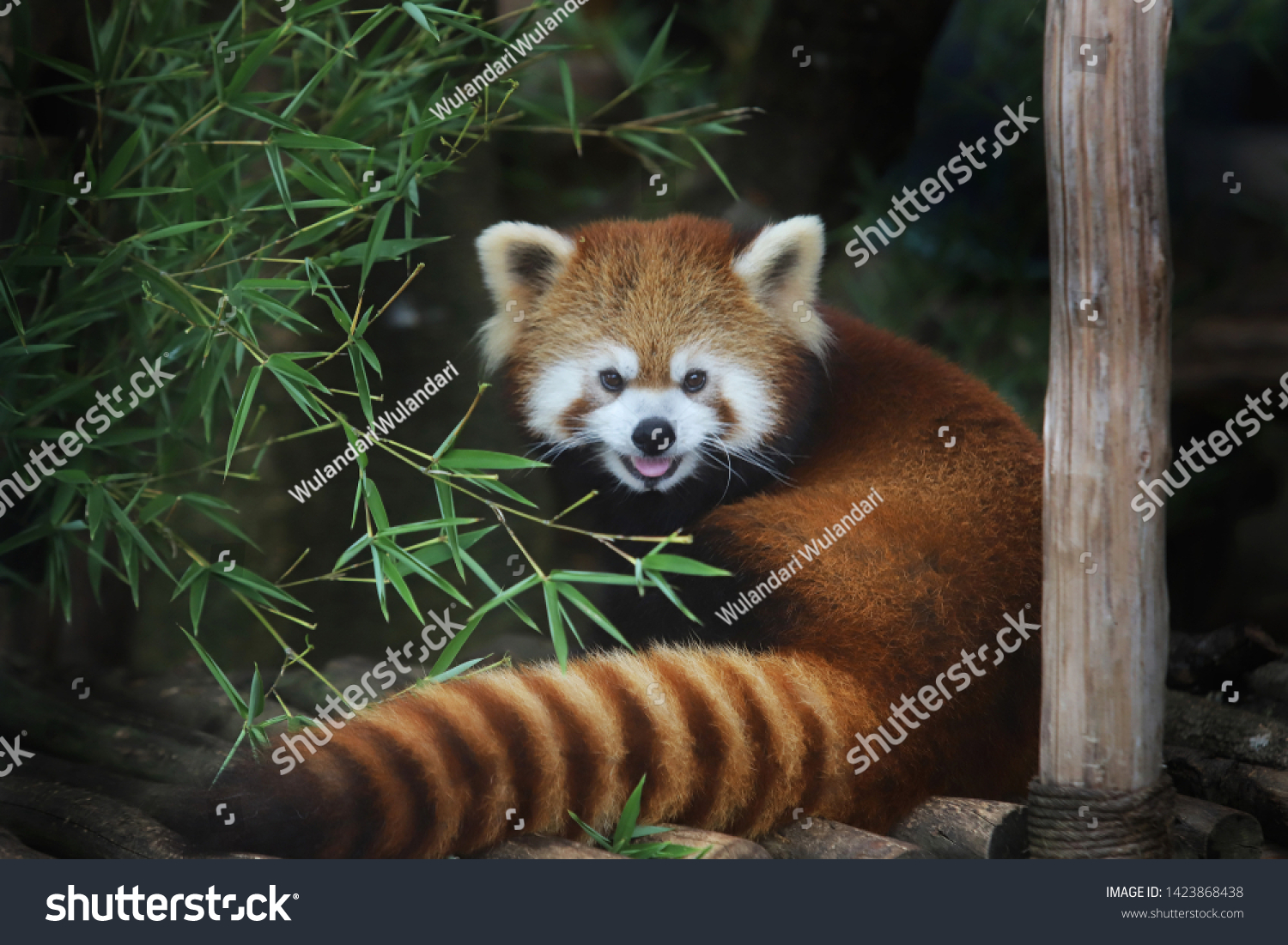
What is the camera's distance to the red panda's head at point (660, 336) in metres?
1.75

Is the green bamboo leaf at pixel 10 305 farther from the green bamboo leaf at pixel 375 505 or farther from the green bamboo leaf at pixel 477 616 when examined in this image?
the green bamboo leaf at pixel 477 616

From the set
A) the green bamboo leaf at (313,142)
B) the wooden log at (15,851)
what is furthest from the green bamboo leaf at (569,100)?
the wooden log at (15,851)

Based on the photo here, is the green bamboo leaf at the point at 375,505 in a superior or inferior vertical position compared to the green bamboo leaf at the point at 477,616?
superior

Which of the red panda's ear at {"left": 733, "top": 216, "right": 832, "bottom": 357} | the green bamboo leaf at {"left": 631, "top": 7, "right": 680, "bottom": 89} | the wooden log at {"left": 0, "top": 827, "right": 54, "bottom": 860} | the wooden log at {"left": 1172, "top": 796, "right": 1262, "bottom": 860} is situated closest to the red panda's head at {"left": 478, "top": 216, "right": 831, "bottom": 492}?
the red panda's ear at {"left": 733, "top": 216, "right": 832, "bottom": 357}

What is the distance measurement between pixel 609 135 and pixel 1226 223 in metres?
1.36

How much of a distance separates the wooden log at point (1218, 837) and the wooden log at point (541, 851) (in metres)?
0.98

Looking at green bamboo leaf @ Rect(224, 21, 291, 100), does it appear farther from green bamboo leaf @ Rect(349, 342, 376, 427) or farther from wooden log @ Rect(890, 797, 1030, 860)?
wooden log @ Rect(890, 797, 1030, 860)

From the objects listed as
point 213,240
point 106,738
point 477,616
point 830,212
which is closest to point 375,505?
point 477,616

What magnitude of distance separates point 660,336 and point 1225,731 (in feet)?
4.84

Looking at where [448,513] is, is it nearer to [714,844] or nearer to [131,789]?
[714,844]

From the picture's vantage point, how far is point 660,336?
175cm

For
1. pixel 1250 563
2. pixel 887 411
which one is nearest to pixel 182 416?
pixel 887 411

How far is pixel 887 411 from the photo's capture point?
187 centimetres

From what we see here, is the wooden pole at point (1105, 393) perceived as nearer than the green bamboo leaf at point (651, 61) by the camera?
Yes
